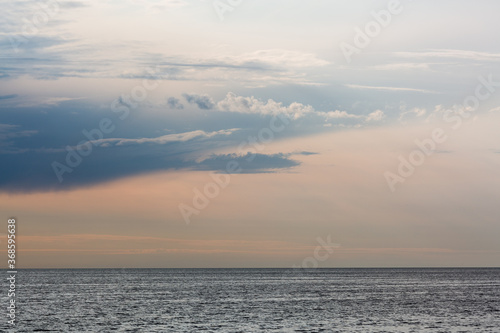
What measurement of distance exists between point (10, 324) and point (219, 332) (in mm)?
27508

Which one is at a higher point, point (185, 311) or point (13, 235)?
point (13, 235)

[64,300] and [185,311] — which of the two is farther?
[64,300]

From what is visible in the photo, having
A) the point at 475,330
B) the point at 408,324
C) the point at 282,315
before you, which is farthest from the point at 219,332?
the point at 475,330

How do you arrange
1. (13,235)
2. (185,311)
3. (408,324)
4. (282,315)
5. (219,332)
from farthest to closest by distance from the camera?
(185,311) → (282,315) → (408,324) → (219,332) → (13,235)

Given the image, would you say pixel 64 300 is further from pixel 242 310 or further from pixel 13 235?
pixel 13 235

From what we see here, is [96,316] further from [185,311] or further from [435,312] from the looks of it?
[435,312]

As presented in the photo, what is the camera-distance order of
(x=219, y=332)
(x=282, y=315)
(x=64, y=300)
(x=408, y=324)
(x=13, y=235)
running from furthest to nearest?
1. (x=64, y=300)
2. (x=282, y=315)
3. (x=408, y=324)
4. (x=219, y=332)
5. (x=13, y=235)

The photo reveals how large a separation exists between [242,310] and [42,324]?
2982 cm

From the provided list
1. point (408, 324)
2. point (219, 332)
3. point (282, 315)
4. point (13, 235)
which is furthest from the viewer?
point (282, 315)

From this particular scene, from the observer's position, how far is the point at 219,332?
67875 millimetres

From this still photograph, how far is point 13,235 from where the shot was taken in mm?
63375

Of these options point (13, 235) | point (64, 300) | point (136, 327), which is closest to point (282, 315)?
point (136, 327)

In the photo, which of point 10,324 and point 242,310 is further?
point 242,310

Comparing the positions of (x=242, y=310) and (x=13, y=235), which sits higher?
(x=13, y=235)
